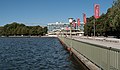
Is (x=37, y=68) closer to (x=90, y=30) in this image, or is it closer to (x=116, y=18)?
(x=116, y=18)

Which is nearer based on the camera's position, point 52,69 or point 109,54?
point 109,54

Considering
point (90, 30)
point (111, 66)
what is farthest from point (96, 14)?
point (90, 30)

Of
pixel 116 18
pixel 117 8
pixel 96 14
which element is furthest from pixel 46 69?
pixel 117 8

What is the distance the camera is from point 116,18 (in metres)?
77.4

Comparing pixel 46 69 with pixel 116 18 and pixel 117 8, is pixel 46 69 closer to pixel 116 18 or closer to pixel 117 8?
pixel 116 18

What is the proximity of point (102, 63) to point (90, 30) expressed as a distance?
160 m

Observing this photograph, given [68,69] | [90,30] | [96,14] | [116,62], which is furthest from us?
[90,30]

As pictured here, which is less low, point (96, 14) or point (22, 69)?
point (96, 14)

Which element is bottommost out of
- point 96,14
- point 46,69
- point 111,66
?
point 46,69

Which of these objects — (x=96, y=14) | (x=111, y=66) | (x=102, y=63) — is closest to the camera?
(x=111, y=66)

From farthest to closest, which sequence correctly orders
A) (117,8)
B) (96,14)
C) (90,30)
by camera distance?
(90,30)
(117,8)
(96,14)

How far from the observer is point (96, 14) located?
4538cm

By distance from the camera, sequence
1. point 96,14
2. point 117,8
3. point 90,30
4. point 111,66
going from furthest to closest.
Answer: point 90,30 < point 117,8 < point 96,14 < point 111,66

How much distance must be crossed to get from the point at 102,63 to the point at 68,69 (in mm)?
7728
